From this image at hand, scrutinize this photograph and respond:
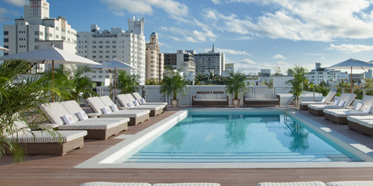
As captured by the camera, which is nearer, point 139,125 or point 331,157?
point 331,157

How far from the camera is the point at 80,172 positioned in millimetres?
3785

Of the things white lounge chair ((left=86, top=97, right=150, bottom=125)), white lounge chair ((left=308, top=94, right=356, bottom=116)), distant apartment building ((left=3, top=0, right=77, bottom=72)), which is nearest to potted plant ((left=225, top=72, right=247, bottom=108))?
white lounge chair ((left=308, top=94, right=356, bottom=116))

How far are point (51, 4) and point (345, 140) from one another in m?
93.4

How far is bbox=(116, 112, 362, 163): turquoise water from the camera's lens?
17.2 ft

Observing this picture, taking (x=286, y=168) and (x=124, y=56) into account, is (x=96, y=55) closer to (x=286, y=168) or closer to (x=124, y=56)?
(x=124, y=56)

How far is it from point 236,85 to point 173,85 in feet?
9.13

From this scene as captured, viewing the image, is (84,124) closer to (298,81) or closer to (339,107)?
(339,107)

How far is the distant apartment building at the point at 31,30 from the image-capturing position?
78.9 m

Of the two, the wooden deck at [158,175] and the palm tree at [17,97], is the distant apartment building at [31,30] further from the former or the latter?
the palm tree at [17,97]

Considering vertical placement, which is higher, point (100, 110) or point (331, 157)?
point (100, 110)

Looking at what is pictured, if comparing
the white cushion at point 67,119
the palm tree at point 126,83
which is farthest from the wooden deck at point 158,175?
the palm tree at point 126,83

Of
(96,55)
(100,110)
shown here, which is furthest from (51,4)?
(100,110)

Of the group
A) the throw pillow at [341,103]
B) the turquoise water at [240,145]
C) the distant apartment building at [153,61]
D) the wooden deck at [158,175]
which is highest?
the distant apartment building at [153,61]


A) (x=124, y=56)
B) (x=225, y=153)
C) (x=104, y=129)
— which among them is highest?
(x=124, y=56)
